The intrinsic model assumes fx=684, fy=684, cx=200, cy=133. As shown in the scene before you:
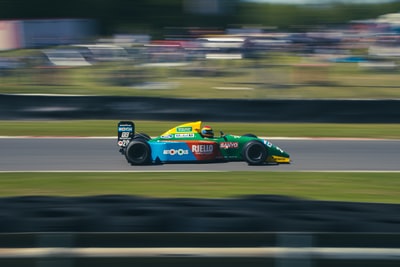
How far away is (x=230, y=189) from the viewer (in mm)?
9539

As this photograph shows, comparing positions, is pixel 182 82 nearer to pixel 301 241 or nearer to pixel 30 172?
pixel 30 172

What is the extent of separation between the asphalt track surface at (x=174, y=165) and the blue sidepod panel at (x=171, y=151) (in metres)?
0.16

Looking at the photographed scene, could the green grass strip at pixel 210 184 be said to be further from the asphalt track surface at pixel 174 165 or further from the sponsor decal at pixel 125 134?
the sponsor decal at pixel 125 134

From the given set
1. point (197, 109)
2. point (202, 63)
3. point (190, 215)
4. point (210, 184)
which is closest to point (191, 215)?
point (190, 215)

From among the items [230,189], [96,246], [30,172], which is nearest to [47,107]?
[30,172]

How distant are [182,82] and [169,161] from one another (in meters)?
13.0

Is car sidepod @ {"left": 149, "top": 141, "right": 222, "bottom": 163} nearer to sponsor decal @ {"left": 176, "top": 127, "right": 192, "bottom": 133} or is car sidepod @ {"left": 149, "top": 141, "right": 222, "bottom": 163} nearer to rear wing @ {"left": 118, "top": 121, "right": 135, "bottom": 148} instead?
sponsor decal @ {"left": 176, "top": 127, "right": 192, "bottom": 133}

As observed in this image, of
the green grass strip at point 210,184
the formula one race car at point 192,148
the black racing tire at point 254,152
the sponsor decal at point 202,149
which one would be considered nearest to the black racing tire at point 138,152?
the formula one race car at point 192,148

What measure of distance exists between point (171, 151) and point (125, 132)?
82 centimetres

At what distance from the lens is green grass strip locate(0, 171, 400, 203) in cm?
926

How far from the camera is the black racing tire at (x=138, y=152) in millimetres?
11055

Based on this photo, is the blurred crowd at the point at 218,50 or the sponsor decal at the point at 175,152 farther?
the blurred crowd at the point at 218,50

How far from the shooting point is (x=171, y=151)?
436 inches

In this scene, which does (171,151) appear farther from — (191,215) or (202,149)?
(191,215)
